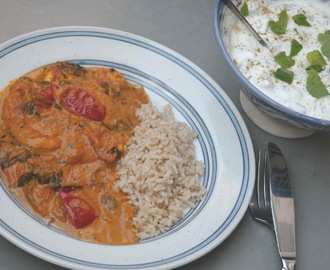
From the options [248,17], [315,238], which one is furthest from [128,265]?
[248,17]

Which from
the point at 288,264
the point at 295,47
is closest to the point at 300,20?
the point at 295,47

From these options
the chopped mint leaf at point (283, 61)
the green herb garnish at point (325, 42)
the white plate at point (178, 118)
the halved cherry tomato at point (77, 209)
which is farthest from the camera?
the green herb garnish at point (325, 42)

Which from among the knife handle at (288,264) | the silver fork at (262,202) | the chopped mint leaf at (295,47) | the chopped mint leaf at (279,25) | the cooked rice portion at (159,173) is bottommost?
the knife handle at (288,264)

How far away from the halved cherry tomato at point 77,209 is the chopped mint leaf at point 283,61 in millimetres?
1165

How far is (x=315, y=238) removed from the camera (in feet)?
7.88

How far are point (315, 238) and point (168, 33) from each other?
1.50 m

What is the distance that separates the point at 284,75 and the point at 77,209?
3.78ft

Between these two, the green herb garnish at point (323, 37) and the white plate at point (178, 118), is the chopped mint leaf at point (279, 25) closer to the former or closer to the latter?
the green herb garnish at point (323, 37)

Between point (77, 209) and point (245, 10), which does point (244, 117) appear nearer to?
point (245, 10)

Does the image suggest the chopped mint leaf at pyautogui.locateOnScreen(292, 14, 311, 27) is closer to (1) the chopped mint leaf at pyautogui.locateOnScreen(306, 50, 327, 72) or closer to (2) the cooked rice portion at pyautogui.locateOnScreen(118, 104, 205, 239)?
(1) the chopped mint leaf at pyautogui.locateOnScreen(306, 50, 327, 72)

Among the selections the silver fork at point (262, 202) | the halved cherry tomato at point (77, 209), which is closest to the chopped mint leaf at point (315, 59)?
the silver fork at point (262, 202)

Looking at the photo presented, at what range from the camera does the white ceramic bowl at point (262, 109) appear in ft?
7.45

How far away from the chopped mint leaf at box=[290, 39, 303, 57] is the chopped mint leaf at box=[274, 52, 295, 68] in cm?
6

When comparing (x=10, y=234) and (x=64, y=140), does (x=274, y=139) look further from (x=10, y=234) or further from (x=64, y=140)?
(x=10, y=234)
